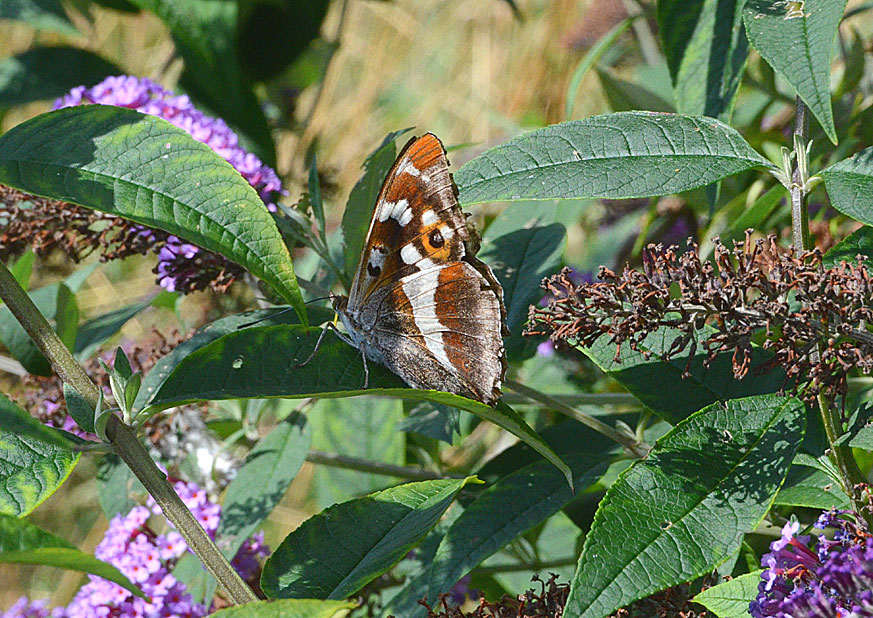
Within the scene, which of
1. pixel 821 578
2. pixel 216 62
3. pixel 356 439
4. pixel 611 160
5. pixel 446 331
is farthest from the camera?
pixel 216 62

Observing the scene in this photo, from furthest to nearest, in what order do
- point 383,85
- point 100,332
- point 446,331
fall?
point 383,85, point 100,332, point 446,331

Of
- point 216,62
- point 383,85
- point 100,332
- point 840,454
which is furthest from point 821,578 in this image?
point 383,85

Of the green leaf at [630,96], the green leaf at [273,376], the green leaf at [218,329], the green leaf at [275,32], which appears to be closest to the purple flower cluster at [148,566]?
the green leaf at [218,329]

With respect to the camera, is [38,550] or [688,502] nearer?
[38,550]

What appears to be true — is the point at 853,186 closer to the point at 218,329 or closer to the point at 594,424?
the point at 594,424

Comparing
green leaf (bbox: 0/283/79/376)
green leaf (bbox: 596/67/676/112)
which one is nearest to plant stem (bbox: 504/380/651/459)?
green leaf (bbox: 0/283/79/376)

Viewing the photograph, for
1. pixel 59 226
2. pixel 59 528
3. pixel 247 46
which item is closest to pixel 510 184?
pixel 59 226

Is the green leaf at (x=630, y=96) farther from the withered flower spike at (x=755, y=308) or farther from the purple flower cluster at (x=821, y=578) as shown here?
the purple flower cluster at (x=821, y=578)

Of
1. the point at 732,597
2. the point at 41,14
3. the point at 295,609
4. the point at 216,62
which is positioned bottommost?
the point at 732,597
